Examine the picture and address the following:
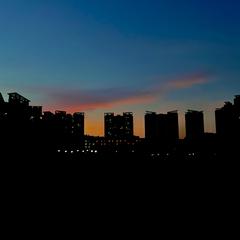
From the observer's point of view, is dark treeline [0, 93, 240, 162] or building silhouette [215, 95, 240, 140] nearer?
dark treeline [0, 93, 240, 162]

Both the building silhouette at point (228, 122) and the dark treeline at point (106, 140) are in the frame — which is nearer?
the dark treeline at point (106, 140)

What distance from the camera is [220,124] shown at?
9938 centimetres

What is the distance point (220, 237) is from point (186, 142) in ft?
295

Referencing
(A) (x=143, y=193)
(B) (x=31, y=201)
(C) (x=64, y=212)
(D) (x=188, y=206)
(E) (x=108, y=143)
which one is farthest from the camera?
(E) (x=108, y=143)

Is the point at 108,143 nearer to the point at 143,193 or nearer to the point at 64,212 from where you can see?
the point at 143,193

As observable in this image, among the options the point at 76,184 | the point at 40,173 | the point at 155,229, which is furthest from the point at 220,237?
the point at 40,173

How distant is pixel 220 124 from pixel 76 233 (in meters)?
90.7

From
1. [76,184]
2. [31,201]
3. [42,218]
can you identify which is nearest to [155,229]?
[42,218]

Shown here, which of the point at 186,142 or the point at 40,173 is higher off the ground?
the point at 186,142

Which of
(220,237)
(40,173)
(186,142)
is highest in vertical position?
(186,142)

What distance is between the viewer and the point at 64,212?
1811 cm

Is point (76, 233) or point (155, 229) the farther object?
point (155, 229)

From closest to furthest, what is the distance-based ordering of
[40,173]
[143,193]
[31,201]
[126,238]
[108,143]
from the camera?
[126,238], [31,201], [143,193], [40,173], [108,143]

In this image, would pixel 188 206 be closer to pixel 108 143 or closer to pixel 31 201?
pixel 31 201
